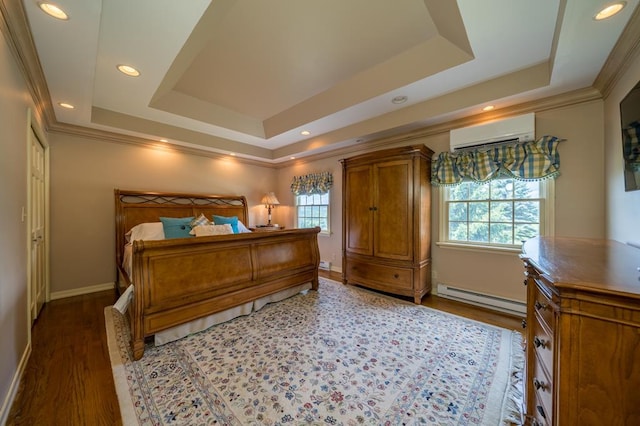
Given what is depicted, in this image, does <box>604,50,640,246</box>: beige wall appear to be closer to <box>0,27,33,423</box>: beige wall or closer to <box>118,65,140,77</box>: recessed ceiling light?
<box>118,65,140,77</box>: recessed ceiling light

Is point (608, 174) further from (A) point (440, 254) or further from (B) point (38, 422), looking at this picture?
(B) point (38, 422)

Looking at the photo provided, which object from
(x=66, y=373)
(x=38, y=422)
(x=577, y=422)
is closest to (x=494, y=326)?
(x=577, y=422)

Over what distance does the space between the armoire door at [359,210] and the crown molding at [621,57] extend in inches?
91.0

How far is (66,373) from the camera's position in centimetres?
178

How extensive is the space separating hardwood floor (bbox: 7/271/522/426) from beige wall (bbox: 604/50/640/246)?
1.25 m

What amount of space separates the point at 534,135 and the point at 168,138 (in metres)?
4.88

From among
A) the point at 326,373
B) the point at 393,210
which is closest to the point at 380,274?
the point at 393,210

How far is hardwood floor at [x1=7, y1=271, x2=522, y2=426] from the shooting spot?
1.43m

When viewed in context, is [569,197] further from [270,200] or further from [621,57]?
[270,200]

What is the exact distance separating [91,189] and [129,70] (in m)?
2.27

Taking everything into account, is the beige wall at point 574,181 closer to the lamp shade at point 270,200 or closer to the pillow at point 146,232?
the lamp shade at point 270,200

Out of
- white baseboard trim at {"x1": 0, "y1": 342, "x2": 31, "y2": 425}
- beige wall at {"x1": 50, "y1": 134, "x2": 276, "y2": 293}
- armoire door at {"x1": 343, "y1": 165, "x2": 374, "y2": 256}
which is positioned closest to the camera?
white baseboard trim at {"x1": 0, "y1": 342, "x2": 31, "y2": 425}

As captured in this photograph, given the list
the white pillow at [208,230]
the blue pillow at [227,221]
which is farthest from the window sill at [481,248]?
the blue pillow at [227,221]

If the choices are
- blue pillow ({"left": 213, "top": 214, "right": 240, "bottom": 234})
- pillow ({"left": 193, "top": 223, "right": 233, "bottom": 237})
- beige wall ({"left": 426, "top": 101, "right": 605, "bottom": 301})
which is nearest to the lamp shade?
blue pillow ({"left": 213, "top": 214, "right": 240, "bottom": 234})
